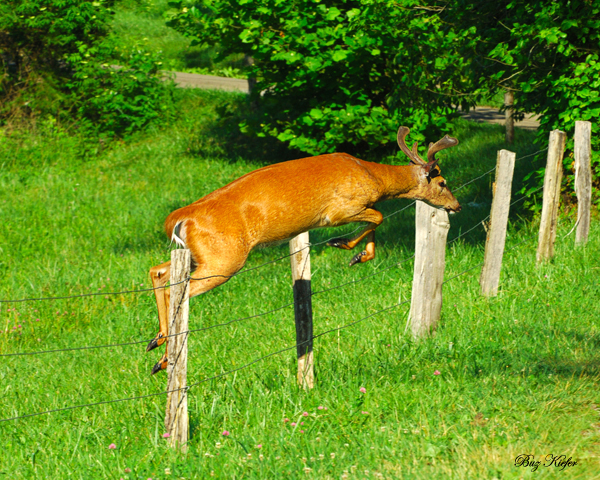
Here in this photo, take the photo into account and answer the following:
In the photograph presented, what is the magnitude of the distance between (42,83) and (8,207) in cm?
505

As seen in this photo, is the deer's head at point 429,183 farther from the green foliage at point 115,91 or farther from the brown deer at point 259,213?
the green foliage at point 115,91

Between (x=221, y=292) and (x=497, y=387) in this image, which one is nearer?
(x=497, y=387)

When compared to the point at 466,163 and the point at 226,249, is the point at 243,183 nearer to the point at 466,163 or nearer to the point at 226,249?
the point at 226,249

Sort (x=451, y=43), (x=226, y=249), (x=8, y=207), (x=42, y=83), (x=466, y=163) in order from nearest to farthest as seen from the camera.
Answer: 1. (x=226, y=249)
2. (x=451, y=43)
3. (x=8, y=207)
4. (x=466, y=163)
5. (x=42, y=83)

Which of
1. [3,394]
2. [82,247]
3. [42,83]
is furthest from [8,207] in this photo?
[3,394]

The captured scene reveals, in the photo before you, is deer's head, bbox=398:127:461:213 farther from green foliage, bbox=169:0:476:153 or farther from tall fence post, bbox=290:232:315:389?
green foliage, bbox=169:0:476:153

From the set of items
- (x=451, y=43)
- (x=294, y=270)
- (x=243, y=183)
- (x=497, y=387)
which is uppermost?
(x=451, y=43)

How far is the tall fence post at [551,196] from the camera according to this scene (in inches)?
277

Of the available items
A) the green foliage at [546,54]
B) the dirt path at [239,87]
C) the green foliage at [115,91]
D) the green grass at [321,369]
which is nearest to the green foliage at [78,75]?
the green foliage at [115,91]

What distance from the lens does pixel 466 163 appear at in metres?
12.5

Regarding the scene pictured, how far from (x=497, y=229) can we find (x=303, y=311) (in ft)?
8.62

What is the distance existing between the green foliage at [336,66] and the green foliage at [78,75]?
359 centimetres

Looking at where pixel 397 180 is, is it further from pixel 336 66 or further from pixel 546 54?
pixel 336 66

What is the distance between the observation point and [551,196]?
7105 mm
